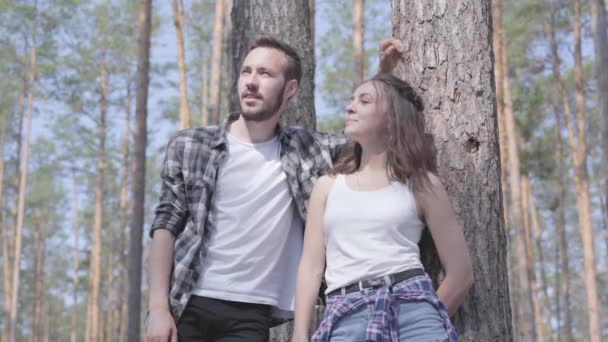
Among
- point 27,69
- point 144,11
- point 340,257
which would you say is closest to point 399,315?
point 340,257

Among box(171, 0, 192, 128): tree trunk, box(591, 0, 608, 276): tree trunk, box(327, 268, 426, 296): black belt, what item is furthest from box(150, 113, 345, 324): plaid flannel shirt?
box(171, 0, 192, 128): tree trunk

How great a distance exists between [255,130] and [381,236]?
0.64 metres

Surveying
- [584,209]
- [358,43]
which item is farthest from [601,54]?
[584,209]

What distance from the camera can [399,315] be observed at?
6.84 feet

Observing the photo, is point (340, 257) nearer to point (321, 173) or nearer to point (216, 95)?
point (321, 173)

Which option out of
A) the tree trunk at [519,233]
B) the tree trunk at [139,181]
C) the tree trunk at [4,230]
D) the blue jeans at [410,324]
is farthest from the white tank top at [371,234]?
the tree trunk at [4,230]

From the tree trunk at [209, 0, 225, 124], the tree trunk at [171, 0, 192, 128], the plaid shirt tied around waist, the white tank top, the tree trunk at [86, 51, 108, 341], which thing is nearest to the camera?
the plaid shirt tied around waist

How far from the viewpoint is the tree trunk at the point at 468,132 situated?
2557 mm

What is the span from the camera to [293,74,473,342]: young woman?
209 centimetres

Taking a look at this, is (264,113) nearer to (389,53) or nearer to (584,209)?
(389,53)

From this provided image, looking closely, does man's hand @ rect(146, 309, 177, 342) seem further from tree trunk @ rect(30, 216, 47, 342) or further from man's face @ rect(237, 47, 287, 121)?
tree trunk @ rect(30, 216, 47, 342)

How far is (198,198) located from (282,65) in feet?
1.81

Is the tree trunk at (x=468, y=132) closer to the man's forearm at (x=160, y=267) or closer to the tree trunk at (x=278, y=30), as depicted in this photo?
the man's forearm at (x=160, y=267)

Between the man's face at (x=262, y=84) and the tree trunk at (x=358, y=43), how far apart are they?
9.11 meters
